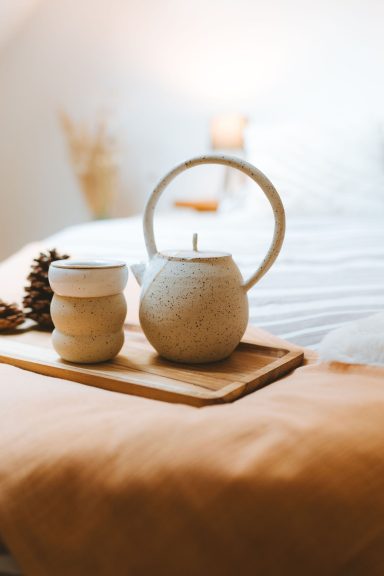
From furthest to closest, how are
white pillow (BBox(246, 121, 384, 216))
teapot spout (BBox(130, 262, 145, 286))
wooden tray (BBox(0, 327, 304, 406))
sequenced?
white pillow (BBox(246, 121, 384, 216))
teapot spout (BBox(130, 262, 145, 286))
wooden tray (BBox(0, 327, 304, 406))

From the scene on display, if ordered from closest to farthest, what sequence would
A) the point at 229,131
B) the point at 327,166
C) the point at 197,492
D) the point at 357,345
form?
1. the point at 197,492
2. the point at 357,345
3. the point at 327,166
4. the point at 229,131

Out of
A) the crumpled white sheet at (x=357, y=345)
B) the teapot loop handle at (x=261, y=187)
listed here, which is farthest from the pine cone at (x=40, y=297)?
the crumpled white sheet at (x=357, y=345)

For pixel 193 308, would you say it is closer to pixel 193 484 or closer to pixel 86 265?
pixel 86 265

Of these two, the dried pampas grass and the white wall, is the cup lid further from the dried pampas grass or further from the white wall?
the dried pampas grass

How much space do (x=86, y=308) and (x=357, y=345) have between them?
14.0 inches

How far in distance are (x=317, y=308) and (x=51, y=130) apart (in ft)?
9.25

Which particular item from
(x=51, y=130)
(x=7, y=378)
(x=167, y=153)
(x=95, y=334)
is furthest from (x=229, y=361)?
(x=51, y=130)

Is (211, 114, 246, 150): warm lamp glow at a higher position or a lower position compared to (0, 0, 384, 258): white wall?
lower

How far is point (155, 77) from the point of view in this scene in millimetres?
3137

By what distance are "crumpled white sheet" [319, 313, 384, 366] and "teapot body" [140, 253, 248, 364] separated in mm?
129

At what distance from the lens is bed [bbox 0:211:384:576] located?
1.46 feet

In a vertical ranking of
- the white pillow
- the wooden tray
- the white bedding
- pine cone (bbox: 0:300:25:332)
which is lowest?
the wooden tray

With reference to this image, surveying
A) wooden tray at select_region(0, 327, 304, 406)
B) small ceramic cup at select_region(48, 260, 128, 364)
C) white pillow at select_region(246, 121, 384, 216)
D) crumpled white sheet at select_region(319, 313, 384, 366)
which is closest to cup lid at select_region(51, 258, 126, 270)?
small ceramic cup at select_region(48, 260, 128, 364)

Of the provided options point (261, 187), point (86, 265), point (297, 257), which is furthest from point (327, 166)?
point (86, 265)
